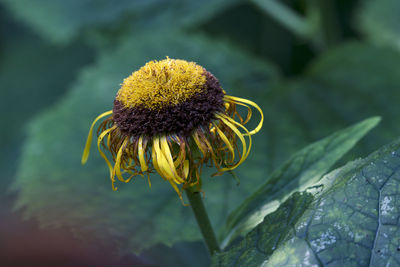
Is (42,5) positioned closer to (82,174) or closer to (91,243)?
(82,174)

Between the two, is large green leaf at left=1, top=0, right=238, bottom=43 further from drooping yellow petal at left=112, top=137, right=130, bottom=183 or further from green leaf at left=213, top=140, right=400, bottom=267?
green leaf at left=213, top=140, right=400, bottom=267

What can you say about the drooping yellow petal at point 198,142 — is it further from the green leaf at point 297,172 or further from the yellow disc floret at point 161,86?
the green leaf at point 297,172

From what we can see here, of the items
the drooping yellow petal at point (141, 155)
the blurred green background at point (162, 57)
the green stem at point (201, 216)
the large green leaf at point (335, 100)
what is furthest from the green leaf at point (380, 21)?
the drooping yellow petal at point (141, 155)

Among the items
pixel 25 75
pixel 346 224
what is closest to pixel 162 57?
pixel 346 224

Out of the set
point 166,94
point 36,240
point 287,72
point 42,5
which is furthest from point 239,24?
point 166,94

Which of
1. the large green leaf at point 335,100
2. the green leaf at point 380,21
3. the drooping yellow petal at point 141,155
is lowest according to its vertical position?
the drooping yellow petal at point 141,155

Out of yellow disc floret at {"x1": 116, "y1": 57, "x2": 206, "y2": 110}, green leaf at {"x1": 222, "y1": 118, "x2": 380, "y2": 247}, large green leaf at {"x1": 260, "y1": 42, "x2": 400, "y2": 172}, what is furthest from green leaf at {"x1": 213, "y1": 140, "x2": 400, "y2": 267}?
large green leaf at {"x1": 260, "y1": 42, "x2": 400, "y2": 172}

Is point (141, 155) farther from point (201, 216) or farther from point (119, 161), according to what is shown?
point (201, 216)
